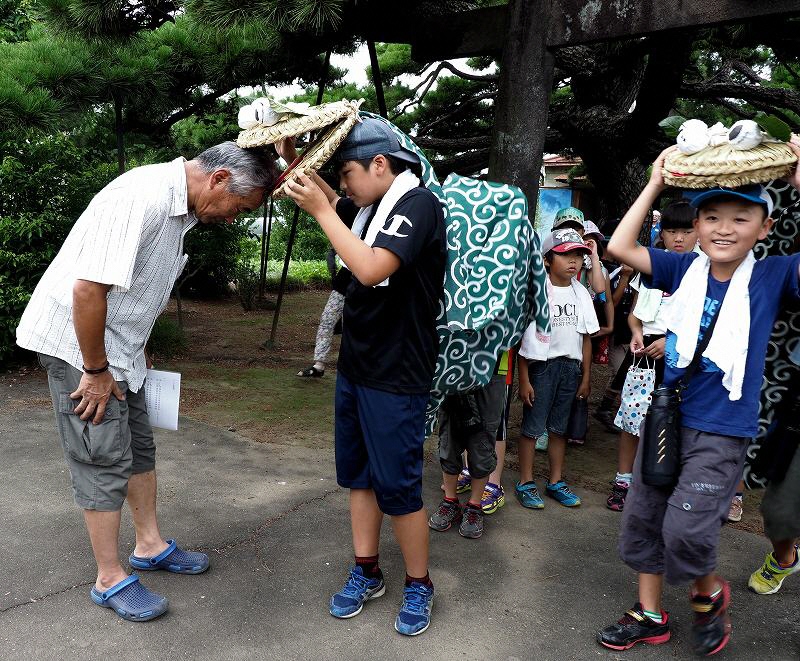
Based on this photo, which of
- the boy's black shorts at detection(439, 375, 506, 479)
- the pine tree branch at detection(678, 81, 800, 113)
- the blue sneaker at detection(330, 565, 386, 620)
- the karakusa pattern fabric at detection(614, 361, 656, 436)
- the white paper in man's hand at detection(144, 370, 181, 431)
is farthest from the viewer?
the pine tree branch at detection(678, 81, 800, 113)

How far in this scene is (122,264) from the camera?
226cm

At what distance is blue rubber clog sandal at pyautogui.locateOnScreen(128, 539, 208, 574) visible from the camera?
2.81m

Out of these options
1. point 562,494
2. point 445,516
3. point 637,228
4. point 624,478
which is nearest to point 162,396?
point 445,516

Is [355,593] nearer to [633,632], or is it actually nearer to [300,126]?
[633,632]

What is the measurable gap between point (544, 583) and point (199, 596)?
136cm

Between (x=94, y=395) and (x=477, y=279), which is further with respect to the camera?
(x=477, y=279)

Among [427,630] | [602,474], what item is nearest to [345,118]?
[427,630]

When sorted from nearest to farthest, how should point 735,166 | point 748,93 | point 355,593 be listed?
point 735,166 → point 355,593 → point 748,93

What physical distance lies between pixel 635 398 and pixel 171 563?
7.75 feet

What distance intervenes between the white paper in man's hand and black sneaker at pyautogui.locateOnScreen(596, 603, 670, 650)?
1.77 m

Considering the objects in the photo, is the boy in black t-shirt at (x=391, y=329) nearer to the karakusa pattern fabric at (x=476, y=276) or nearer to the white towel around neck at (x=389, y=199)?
the white towel around neck at (x=389, y=199)

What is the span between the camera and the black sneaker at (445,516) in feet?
10.9

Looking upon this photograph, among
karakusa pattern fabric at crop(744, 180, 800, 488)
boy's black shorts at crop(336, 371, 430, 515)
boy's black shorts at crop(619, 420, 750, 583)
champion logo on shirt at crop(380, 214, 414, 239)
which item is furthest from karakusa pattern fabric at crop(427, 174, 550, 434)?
karakusa pattern fabric at crop(744, 180, 800, 488)

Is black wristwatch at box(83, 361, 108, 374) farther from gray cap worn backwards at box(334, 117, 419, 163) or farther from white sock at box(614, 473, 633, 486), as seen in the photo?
white sock at box(614, 473, 633, 486)
